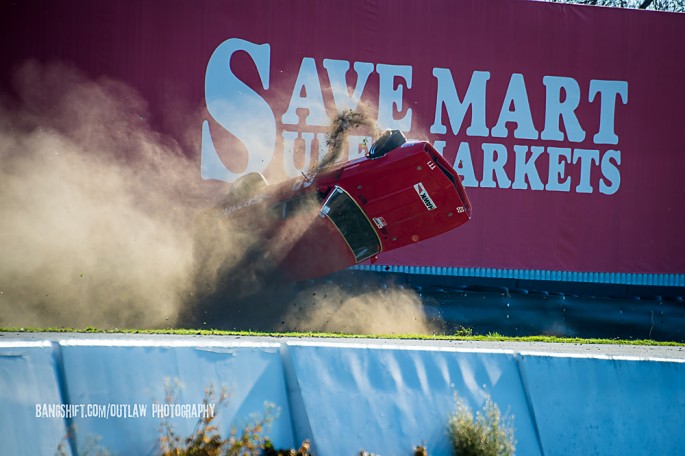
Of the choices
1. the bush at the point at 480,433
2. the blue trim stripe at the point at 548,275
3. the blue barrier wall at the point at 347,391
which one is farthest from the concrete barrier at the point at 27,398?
the blue trim stripe at the point at 548,275

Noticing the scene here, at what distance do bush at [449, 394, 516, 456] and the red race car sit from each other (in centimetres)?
496

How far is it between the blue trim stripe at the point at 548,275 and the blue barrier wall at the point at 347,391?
8.10 meters

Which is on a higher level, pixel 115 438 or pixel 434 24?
pixel 434 24

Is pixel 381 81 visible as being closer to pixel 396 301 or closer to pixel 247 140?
pixel 247 140

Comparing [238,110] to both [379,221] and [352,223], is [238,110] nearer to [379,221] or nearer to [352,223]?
[352,223]

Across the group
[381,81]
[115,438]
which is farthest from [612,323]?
[115,438]

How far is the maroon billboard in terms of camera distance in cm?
1328

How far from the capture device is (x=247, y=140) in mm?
13344

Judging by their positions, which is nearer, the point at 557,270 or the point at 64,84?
the point at 64,84

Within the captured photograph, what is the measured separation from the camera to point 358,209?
1006 cm

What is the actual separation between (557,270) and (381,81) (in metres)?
5.50

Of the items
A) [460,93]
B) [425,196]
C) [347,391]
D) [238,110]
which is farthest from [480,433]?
[460,93]

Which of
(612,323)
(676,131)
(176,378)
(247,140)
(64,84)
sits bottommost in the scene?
(176,378)

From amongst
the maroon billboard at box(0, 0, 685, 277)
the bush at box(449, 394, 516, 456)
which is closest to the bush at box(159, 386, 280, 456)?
the bush at box(449, 394, 516, 456)
